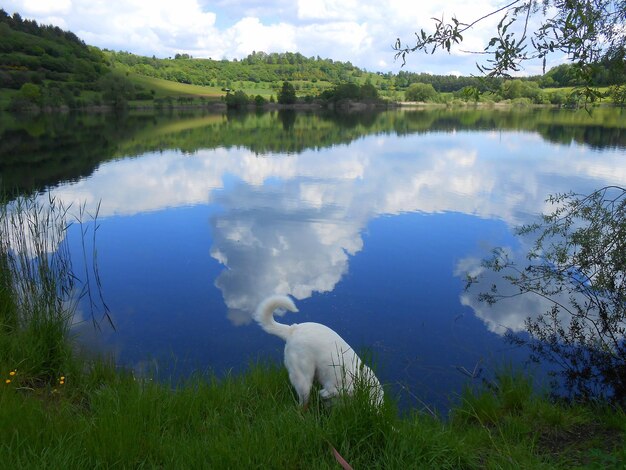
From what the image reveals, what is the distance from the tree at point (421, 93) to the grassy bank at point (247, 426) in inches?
5403

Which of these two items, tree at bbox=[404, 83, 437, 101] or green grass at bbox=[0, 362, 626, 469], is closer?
green grass at bbox=[0, 362, 626, 469]

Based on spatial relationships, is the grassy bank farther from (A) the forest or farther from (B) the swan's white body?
(A) the forest

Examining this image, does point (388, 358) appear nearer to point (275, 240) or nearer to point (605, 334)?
point (605, 334)

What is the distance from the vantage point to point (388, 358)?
7.79 meters

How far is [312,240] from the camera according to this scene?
14.6 meters

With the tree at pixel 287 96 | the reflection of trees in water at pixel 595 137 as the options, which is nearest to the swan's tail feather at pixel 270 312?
the reflection of trees in water at pixel 595 137

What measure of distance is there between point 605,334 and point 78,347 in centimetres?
855

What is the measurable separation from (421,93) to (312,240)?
129483 millimetres

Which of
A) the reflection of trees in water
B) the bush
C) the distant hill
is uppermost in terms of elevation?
the distant hill

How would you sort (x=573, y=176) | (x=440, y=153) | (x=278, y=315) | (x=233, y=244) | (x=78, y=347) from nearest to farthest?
1. (x=78, y=347)
2. (x=278, y=315)
3. (x=233, y=244)
4. (x=573, y=176)
5. (x=440, y=153)

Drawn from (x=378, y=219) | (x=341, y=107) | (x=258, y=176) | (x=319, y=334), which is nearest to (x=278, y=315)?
(x=319, y=334)

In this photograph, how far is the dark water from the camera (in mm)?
8289

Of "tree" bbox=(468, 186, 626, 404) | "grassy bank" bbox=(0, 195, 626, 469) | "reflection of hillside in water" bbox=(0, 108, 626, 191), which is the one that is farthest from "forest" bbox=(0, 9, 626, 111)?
"grassy bank" bbox=(0, 195, 626, 469)

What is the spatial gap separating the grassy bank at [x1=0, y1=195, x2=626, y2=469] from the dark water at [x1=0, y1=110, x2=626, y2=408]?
1.30 metres
